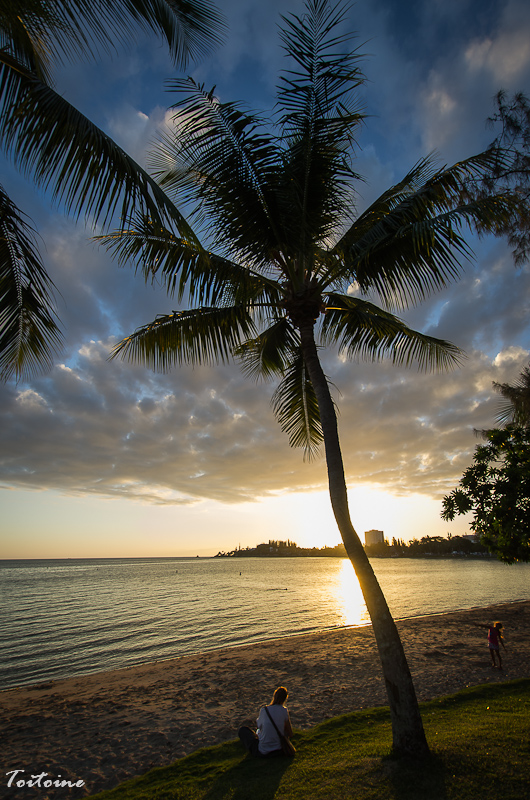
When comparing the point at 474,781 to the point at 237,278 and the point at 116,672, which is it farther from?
the point at 116,672

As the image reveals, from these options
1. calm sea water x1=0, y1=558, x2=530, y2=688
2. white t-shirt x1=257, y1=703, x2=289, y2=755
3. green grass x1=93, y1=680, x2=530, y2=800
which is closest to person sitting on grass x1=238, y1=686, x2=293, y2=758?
white t-shirt x1=257, y1=703, x2=289, y2=755

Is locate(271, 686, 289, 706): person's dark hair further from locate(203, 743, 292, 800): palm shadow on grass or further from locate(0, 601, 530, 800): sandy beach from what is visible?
locate(0, 601, 530, 800): sandy beach

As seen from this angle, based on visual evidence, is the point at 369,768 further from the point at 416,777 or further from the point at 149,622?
the point at 149,622

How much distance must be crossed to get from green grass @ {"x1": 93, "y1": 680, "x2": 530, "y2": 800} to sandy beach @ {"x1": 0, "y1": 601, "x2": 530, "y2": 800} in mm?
1662

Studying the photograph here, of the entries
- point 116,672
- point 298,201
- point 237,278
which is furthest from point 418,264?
point 116,672

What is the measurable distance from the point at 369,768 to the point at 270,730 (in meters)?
1.67

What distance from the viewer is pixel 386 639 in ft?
16.2

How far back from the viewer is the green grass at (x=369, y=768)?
427 cm

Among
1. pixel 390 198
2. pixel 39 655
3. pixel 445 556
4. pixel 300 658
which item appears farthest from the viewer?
pixel 445 556

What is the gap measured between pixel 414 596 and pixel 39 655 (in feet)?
106

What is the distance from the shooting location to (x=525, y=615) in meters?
21.3

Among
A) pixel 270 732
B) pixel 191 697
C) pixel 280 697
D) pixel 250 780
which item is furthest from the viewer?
pixel 191 697

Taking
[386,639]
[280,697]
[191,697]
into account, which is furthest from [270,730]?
[191,697]

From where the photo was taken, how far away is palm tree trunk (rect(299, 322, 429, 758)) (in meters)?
4.83
